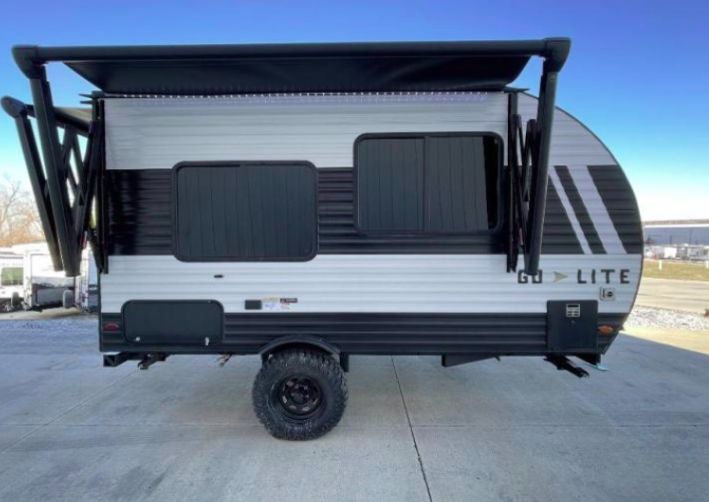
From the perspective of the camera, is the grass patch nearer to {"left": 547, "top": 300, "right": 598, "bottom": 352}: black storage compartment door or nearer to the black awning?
{"left": 547, "top": 300, "right": 598, "bottom": 352}: black storage compartment door

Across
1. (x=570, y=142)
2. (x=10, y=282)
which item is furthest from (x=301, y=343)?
(x=10, y=282)

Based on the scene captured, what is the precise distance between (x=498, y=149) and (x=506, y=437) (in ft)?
7.72

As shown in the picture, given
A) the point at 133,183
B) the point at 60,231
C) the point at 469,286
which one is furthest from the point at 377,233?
the point at 60,231

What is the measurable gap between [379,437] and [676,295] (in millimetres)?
14219

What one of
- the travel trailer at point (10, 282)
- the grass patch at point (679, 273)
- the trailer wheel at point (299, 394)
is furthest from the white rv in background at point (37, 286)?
the grass patch at point (679, 273)

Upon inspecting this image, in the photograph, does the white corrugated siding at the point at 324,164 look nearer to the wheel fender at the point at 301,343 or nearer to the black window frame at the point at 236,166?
the black window frame at the point at 236,166

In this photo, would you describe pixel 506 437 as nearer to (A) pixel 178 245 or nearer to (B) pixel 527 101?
(B) pixel 527 101

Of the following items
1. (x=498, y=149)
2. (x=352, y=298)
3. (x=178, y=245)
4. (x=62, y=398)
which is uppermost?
(x=498, y=149)

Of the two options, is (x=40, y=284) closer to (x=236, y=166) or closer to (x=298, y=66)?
(x=236, y=166)

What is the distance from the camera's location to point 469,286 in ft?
10.5

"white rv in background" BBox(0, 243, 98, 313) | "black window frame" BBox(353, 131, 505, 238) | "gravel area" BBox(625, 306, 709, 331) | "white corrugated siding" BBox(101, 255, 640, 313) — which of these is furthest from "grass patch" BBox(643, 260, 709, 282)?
"white rv in background" BBox(0, 243, 98, 313)

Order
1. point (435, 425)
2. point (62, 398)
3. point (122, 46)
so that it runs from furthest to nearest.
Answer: point (62, 398), point (435, 425), point (122, 46)

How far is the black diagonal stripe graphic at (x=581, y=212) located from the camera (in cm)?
317

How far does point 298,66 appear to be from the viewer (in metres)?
2.89
